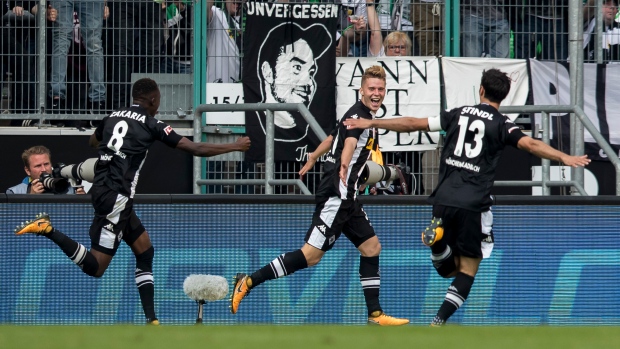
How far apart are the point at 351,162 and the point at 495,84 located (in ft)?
4.94

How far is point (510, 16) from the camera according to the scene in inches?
531

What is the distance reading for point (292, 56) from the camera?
13.3 m

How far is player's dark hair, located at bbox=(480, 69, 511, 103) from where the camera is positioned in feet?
31.7

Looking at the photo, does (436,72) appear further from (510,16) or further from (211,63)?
(211,63)

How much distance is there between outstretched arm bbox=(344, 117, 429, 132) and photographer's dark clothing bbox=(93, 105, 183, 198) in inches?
67.7

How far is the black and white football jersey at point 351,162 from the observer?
33.7 feet

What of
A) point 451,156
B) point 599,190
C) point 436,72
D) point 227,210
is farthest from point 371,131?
point 599,190

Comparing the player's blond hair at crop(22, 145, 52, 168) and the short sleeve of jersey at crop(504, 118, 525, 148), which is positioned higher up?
the short sleeve of jersey at crop(504, 118, 525, 148)

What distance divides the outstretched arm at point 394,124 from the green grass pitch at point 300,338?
3.29m

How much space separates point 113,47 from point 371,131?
4108mm

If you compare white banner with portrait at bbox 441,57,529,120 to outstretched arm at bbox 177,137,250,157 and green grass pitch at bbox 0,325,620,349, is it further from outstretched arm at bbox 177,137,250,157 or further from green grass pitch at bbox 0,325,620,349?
green grass pitch at bbox 0,325,620,349

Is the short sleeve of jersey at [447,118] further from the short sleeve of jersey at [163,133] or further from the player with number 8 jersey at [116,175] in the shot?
the short sleeve of jersey at [163,133]

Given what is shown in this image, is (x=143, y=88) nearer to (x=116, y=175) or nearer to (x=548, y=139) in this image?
(x=116, y=175)

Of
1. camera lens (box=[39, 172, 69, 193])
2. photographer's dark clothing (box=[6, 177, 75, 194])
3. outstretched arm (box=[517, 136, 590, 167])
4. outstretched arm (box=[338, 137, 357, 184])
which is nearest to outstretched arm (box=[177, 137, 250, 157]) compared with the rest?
outstretched arm (box=[338, 137, 357, 184])
